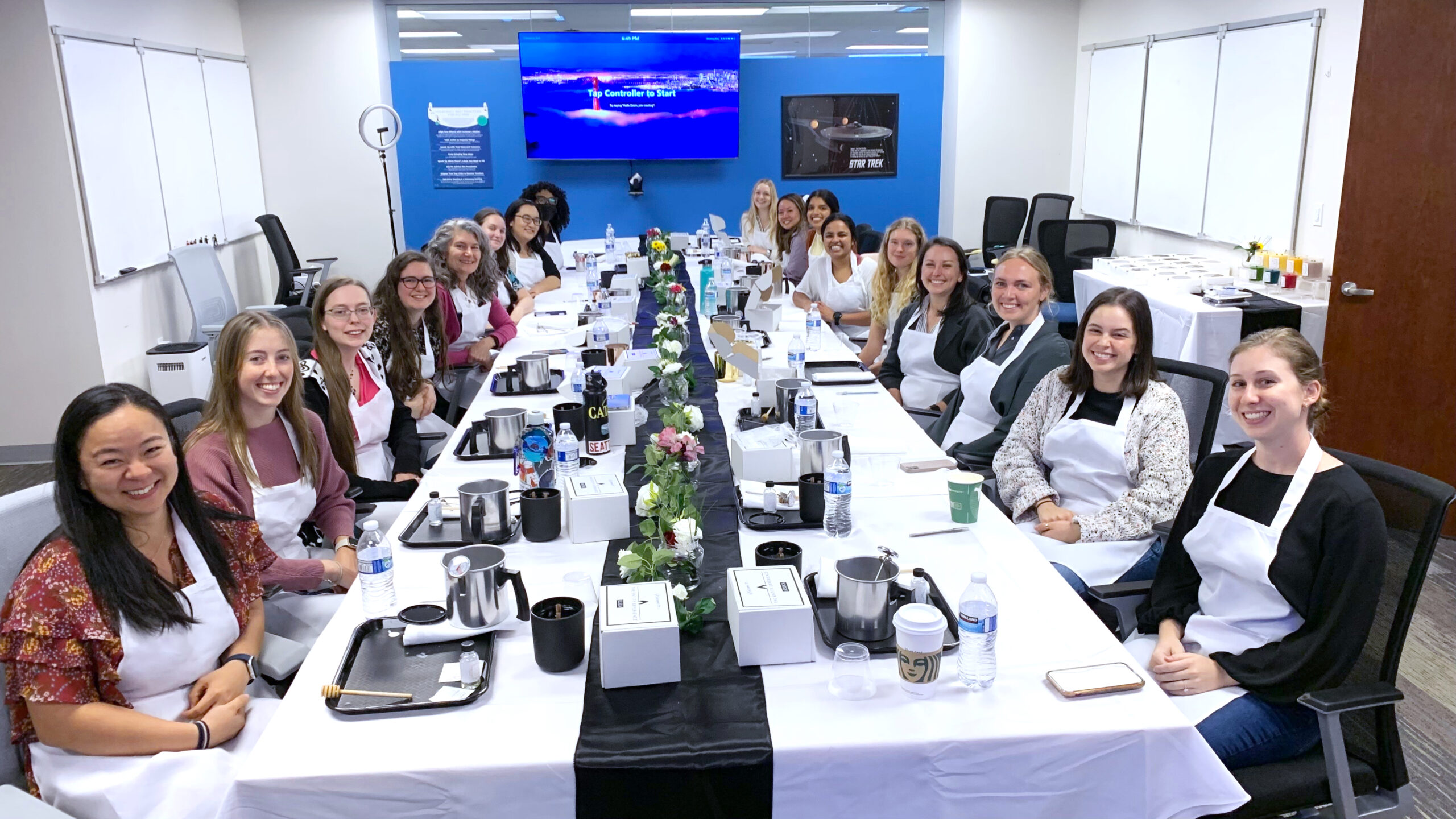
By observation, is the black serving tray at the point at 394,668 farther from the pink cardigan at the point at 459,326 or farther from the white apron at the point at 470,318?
the white apron at the point at 470,318

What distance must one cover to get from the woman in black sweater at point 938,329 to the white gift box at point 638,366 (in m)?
1.11

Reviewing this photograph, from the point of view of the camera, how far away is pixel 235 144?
7.94 metres

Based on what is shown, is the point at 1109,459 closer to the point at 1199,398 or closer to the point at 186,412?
the point at 1199,398

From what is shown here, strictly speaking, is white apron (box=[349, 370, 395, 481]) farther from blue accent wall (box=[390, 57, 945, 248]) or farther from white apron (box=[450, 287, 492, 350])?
blue accent wall (box=[390, 57, 945, 248])

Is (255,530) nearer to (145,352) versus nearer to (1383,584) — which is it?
(1383,584)

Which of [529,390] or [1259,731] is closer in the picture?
[1259,731]

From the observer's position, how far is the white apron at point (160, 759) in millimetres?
1613

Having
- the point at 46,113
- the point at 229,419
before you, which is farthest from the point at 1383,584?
the point at 46,113

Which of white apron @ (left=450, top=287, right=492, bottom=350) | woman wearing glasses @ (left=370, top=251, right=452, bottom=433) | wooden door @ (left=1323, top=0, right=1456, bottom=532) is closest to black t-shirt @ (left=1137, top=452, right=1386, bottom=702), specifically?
wooden door @ (left=1323, top=0, right=1456, bottom=532)

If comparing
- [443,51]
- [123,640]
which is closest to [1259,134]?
[123,640]

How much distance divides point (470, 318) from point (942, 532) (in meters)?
3.02

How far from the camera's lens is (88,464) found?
1.70 m

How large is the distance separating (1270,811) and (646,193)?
8.09 metres

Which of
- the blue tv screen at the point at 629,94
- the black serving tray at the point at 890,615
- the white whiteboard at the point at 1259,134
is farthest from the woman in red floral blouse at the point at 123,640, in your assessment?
the blue tv screen at the point at 629,94
